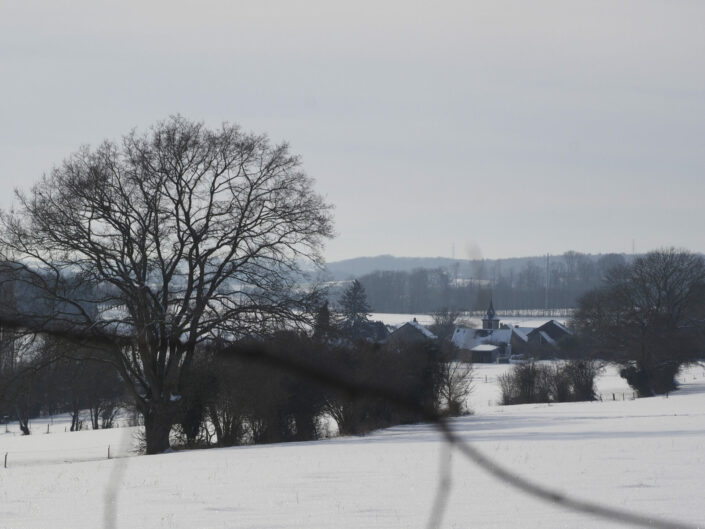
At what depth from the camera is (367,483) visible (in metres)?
15.7

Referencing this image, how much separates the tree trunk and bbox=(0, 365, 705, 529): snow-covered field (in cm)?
315

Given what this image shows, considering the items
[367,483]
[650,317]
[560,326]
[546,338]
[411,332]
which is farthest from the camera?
[546,338]

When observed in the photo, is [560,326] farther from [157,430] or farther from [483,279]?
[483,279]

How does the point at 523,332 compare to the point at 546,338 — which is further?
the point at 523,332

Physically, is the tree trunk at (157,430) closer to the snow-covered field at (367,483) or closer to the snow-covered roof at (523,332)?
the snow-covered field at (367,483)

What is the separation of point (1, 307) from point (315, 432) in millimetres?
12644

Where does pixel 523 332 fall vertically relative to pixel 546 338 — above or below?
above

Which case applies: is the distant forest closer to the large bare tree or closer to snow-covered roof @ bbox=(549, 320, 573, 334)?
the large bare tree

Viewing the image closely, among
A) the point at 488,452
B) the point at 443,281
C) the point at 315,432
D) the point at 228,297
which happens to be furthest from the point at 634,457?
the point at 315,432

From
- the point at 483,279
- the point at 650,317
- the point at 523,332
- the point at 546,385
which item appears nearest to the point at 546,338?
the point at 523,332

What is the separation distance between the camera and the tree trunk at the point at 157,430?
28.9 m

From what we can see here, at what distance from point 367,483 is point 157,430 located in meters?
14.9

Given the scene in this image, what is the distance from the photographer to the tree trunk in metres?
28.9

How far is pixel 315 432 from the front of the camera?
110 feet
